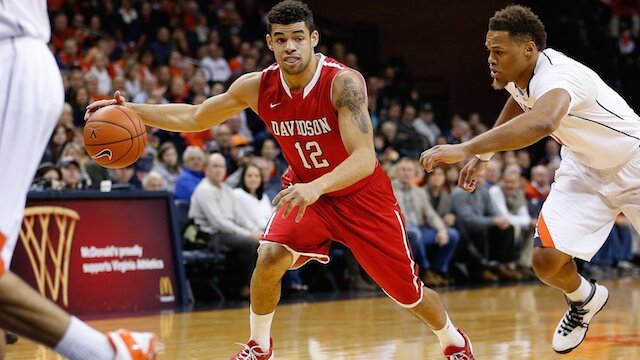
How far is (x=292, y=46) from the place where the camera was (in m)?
5.24

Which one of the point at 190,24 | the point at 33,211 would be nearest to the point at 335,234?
the point at 33,211

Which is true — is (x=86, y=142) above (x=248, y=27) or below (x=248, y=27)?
above

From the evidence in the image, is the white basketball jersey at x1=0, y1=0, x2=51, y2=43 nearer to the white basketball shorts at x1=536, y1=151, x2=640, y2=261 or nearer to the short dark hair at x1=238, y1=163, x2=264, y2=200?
the white basketball shorts at x1=536, y1=151, x2=640, y2=261

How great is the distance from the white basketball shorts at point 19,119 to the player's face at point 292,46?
1.98m

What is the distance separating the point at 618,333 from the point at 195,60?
9.42 m

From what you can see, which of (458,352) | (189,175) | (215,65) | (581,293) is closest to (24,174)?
(458,352)

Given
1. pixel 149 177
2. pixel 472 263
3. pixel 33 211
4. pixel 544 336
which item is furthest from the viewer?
pixel 472 263

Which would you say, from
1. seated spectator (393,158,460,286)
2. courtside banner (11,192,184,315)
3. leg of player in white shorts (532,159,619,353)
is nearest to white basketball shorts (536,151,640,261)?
leg of player in white shorts (532,159,619,353)

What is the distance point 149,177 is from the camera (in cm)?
1022

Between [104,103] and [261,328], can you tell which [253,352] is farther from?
[104,103]

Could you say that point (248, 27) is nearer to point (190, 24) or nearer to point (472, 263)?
point (190, 24)

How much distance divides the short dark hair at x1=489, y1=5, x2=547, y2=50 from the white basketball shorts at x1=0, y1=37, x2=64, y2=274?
269cm

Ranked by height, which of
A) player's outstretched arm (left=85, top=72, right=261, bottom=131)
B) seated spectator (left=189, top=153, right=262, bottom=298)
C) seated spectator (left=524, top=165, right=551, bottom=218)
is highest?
player's outstretched arm (left=85, top=72, right=261, bottom=131)

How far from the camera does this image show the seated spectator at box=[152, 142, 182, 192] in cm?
1122
